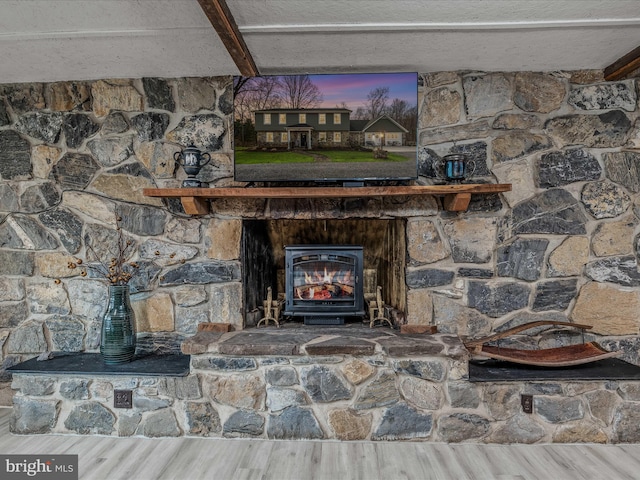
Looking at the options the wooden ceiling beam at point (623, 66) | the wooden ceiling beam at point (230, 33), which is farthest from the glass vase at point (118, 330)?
the wooden ceiling beam at point (623, 66)

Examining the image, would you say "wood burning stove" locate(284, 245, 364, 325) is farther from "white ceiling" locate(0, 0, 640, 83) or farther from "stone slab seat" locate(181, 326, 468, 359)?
"white ceiling" locate(0, 0, 640, 83)

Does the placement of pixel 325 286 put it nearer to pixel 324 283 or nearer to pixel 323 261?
pixel 324 283

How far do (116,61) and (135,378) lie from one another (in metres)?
1.76

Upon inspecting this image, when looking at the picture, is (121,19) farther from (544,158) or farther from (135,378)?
(544,158)

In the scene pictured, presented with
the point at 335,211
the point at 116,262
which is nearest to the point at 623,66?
the point at 335,211

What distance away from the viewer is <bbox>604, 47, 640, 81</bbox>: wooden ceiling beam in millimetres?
2104

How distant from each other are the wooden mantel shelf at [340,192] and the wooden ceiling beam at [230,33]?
68 centimetres

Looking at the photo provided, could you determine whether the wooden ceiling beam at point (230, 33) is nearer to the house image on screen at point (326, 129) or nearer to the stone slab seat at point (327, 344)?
the house image on screen at point (326, 129)

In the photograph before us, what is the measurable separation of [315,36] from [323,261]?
4.44 ft

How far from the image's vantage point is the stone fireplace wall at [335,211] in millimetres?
2359

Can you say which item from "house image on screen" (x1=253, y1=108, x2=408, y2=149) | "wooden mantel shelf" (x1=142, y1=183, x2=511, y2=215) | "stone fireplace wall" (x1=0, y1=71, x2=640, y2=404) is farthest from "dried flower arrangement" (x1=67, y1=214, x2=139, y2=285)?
"house image on screen" (x1=253, y1=108, x2=408, y2=149)

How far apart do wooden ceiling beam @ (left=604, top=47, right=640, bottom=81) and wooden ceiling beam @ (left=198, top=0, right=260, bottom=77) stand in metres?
2.03

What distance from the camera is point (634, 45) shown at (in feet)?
6.90

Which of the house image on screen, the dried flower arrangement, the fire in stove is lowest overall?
the fire in stove
